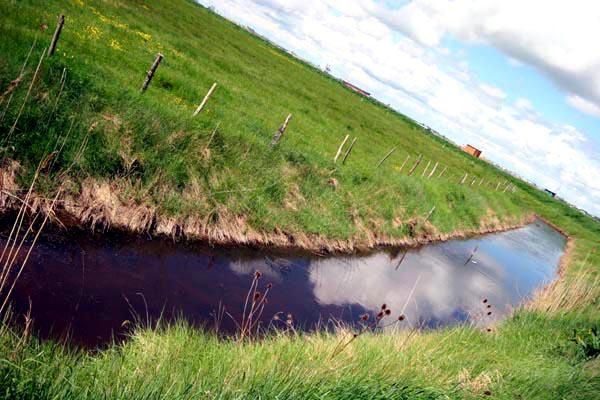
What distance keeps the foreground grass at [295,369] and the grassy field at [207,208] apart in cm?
2

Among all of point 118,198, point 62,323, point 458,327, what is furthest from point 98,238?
point 458,327

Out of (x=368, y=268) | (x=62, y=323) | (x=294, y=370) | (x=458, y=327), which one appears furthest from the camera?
(x=368, y=268)

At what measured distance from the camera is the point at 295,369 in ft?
15.5

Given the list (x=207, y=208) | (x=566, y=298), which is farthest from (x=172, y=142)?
(x=566, y=298)

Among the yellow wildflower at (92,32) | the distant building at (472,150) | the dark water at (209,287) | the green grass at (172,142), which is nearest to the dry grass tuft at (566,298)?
the dark water at (209,287)

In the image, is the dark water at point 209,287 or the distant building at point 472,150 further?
the distant building at point 472,150

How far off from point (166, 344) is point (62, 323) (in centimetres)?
187

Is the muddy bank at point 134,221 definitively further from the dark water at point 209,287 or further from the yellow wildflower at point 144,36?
the yellow wildflower at point 144,36

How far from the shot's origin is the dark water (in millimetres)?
6629

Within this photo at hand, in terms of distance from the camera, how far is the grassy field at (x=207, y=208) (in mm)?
4555

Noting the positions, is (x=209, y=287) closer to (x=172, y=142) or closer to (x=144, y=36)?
(x=172, y=142)

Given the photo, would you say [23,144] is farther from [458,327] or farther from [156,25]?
[156,25]

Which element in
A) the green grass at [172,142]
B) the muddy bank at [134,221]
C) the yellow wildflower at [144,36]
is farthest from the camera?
the yellow wildflower at [144,36]

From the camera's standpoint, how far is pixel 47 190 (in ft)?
28.0
